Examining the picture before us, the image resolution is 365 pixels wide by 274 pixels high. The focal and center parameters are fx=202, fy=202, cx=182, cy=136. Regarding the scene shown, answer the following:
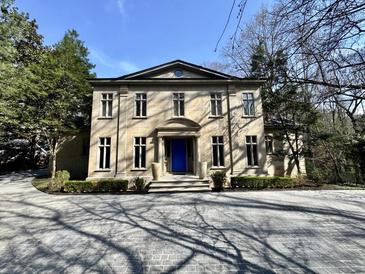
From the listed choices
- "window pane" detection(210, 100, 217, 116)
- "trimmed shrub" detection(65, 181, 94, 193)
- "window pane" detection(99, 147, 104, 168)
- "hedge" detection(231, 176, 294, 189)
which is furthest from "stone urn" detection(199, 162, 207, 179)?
"window pane" detection(99, 147, 104, 168)

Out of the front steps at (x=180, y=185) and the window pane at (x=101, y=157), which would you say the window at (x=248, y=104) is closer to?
the front steps at (x=180, y=185)

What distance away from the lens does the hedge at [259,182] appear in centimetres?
1177

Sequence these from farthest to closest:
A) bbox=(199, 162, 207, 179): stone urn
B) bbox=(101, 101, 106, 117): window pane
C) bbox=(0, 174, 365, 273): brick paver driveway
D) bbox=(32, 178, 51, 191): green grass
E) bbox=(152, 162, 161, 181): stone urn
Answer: bbox=(101, 101, 106, 117): window pane
bbox=(152, 162, 161, 181): stone urn
bbox=(199, 162, 207, 179): stone urn
bbox=(32, 178, 51, 191): green grass
bbox=(0, 174, 365, 273): brick paver driveway

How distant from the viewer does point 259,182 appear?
1179cm

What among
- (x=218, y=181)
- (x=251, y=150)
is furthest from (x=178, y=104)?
(x=218, y=181)

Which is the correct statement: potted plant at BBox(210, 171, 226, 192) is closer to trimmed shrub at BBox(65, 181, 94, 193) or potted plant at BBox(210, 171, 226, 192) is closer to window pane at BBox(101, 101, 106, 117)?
trimmed shrub at BBox(65, 181, 94, 193)

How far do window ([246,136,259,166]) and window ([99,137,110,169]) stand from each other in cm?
1024

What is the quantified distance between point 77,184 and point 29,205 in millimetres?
2599

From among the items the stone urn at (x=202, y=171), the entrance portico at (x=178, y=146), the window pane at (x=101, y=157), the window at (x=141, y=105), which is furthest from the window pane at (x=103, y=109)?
the stone urn at (x=202, y=171)

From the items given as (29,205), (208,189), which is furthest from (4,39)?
(208,189)

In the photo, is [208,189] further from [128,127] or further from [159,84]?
[159,84]

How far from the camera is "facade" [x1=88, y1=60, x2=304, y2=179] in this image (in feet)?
47.5

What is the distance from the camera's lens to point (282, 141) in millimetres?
17609

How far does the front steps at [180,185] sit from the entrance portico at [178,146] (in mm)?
2021
